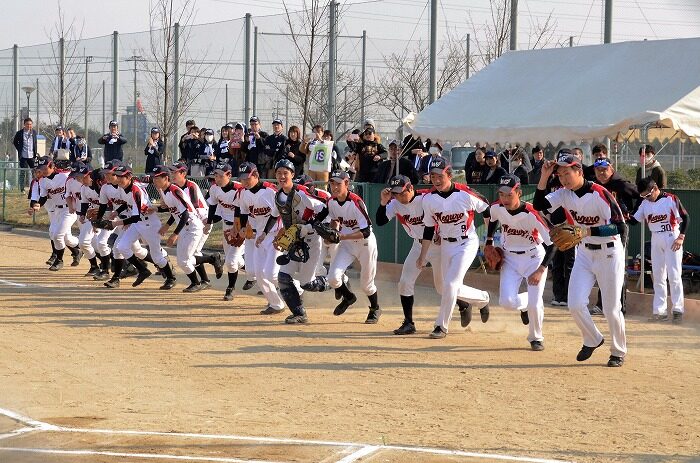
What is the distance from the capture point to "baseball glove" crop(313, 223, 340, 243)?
44.8 ft

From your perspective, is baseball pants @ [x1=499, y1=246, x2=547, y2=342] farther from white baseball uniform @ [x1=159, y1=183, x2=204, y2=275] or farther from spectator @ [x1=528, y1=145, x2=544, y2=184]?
spectator @ [x1=528, y1=145, x2=544, y2=184]

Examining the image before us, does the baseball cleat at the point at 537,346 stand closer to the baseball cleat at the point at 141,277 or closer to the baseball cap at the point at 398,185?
the baseball cap at the point at 398,185

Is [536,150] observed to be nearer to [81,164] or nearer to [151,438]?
[81,164]

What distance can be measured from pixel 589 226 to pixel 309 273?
4.32 m

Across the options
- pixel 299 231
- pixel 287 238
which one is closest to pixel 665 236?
pixel 299 231

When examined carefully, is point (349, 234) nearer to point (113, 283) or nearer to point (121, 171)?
point (121, 171)

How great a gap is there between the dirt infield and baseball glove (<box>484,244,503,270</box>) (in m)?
0.92

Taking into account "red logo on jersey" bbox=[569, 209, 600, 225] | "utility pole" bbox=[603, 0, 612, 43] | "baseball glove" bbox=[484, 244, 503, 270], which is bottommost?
"baseball glove" bbox=[484, 244, 503, 270]

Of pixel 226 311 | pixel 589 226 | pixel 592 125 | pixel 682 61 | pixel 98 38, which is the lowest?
pixel 226 311

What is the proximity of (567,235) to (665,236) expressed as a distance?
13.5ft

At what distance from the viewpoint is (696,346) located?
1273 cm

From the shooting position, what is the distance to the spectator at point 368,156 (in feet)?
71.1

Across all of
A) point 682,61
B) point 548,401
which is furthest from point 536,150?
point 548,401

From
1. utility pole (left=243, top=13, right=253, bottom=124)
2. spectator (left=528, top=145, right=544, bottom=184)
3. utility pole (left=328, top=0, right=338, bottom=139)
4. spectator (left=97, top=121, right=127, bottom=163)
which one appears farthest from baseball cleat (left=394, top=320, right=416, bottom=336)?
utility pole (left=243, top=13, right=253, bottom=124)
